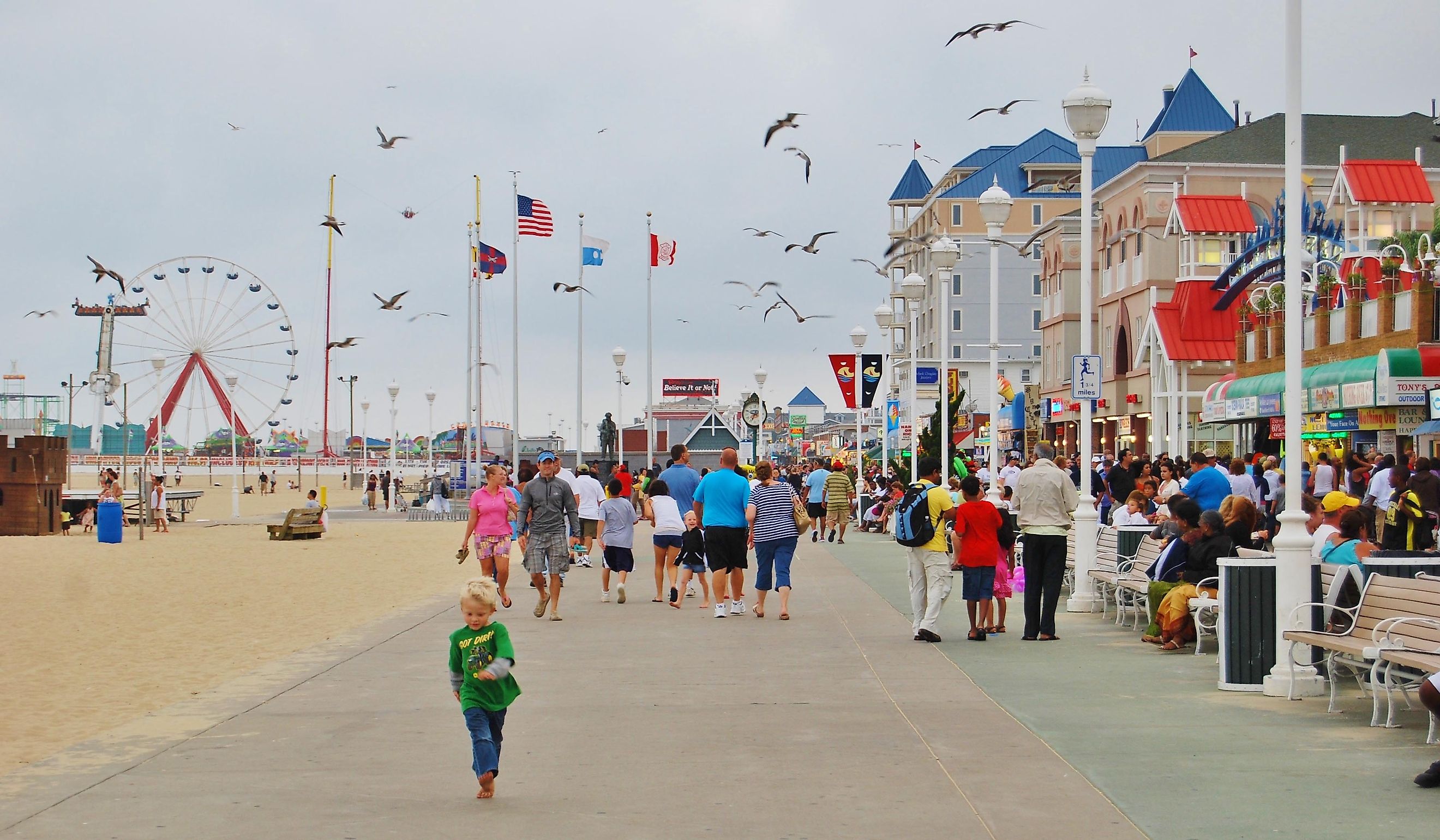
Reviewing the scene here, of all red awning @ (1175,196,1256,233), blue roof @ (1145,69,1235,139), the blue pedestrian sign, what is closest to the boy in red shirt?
the blue pedestrian sign

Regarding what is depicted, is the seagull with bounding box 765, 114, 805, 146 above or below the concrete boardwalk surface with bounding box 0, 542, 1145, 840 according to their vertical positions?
above

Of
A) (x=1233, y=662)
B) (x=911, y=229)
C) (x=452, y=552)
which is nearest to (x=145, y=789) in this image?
(x=1233, y=662)

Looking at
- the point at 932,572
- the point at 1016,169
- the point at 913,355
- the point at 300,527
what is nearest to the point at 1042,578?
the point at 932,572

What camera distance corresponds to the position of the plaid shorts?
1617cm

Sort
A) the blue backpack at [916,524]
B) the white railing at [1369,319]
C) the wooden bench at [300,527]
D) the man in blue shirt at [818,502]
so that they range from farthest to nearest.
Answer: the wooden bench at [300,527], the man in blue shirt at [818,502], the white railing at [1369,319], the blue backpack at [916,524]

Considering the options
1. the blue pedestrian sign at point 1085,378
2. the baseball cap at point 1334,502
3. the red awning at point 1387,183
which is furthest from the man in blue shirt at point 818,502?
the baseball cap at point 1334,502

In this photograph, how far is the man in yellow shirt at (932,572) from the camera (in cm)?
1369

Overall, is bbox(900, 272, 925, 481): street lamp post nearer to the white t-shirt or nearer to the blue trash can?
the white t-shirt

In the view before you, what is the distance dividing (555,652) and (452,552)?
18.4 m

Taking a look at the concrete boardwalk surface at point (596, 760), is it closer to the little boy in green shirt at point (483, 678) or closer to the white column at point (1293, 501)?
the little boy in green shirt at point (483, 678)

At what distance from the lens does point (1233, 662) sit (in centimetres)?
1027

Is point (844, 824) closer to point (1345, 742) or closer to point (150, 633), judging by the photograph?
point (1345, 742)

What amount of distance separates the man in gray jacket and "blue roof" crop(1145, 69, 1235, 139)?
198 ft

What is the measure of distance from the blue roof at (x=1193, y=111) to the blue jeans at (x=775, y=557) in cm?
5913
